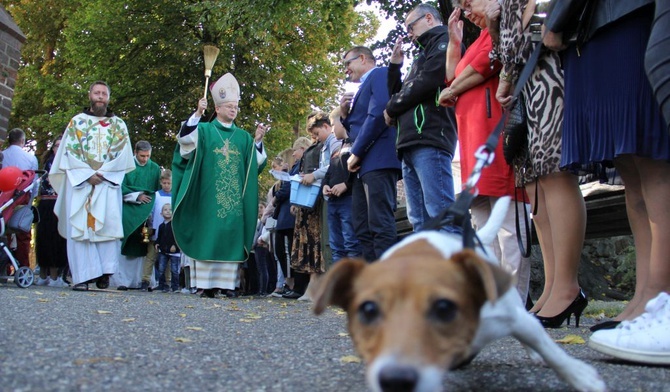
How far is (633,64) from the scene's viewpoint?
311 cm

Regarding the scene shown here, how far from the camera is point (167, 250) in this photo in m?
11.4

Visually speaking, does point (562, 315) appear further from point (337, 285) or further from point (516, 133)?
point (337, 285)

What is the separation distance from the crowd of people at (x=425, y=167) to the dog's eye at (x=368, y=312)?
0.76 meters

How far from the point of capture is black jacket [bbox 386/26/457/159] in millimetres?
5203

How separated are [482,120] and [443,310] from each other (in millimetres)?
3087

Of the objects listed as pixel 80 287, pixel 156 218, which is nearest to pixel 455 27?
pixel 80 287

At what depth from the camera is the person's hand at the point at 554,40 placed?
3377mm

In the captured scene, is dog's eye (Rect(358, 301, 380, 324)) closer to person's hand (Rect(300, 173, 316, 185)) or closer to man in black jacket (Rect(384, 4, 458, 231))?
man in black jacket (Rect(384, 4, 458, 231))

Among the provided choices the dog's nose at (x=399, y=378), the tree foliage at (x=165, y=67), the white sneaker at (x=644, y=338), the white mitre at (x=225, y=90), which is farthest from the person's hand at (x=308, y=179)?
the tree foliage at (x=165, y=67)

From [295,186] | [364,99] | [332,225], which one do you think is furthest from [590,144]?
[295,186]

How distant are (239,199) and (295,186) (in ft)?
3.49

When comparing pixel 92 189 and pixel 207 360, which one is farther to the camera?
pixel 92 189

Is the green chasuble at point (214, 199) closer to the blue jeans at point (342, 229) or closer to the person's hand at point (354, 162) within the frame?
the blue jeans at point (342, 229)

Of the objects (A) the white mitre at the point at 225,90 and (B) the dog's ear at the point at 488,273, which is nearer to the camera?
(B) the dog's ear at the point at 488,273
